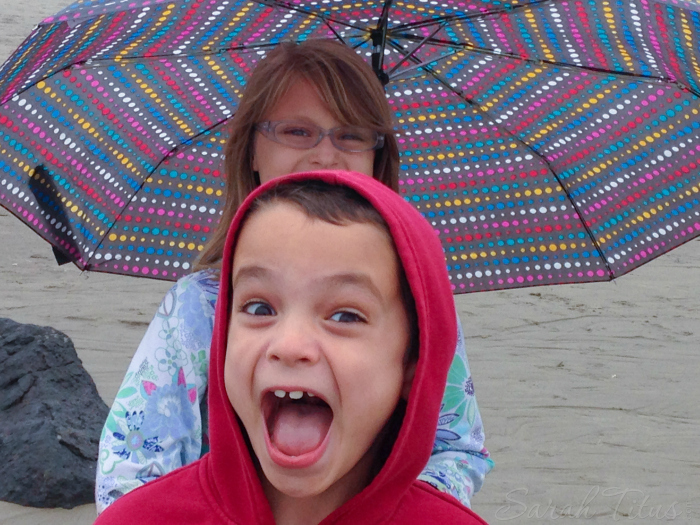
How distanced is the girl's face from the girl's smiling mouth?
2.89 feet

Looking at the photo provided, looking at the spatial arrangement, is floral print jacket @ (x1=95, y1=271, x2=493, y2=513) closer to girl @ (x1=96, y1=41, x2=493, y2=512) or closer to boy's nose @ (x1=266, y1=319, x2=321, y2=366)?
girl @ (x1=96, y1=41, x2=493, y2=512)

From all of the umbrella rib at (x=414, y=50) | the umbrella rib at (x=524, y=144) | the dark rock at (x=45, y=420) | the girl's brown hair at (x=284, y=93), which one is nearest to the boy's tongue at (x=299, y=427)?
the girl's brown hair at (x=284, y=93)

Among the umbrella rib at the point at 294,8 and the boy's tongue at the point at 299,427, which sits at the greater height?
the umbrella rib at the point at 294,8

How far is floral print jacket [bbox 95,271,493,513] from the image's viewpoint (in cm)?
180

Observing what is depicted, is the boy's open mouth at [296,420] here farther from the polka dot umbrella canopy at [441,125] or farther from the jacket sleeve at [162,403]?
the polka dot umbrella canopy at [441,125]

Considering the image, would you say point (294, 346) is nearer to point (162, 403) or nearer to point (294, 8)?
point (162, 403)

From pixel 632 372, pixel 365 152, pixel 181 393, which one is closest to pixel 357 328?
pixel 181 393

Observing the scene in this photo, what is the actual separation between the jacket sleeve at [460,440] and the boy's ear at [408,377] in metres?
0.58

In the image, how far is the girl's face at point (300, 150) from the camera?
2018mm

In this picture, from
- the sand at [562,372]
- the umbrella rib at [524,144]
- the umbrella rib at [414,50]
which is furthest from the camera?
the sand at [562,372]

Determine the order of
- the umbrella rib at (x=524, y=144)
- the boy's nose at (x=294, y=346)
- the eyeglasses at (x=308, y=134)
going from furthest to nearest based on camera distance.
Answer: the umbrella rib at (x=524, y=144) → the eyeglasses at (x=308, y=134) → the boy's nose at (x=294, y=346)

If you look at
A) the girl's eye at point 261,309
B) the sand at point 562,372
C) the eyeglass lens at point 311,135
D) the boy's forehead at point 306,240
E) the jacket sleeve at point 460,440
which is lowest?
the sand at point 562,372

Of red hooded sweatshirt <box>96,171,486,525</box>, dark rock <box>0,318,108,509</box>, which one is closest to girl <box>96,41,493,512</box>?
red hooded sweatshirt <box>96,171,486,525</box>

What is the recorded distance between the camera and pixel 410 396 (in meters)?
1.30
